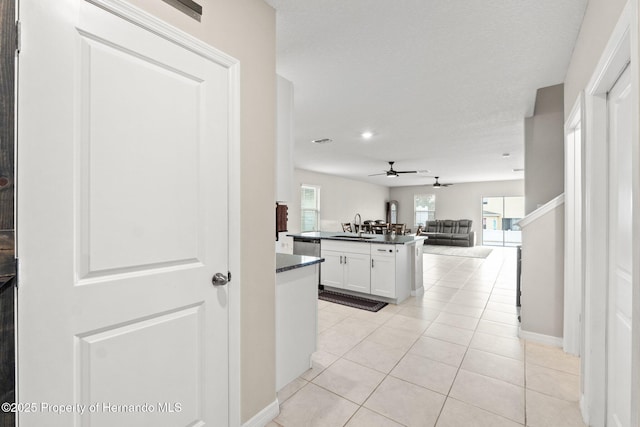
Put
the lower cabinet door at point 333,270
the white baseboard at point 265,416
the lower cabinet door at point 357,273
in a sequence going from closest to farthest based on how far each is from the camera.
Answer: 1. the white baseboard at point 265,416
2. the lower cabinet door at point 357,273
3. the lower cabinet door at point 333,270

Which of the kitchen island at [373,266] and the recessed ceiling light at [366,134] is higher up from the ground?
the recessed ceiling light at [366,134]

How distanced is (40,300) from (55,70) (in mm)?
779

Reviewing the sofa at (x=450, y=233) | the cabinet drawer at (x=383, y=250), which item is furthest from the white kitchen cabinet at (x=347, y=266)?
the sofa at (x=450, y=233)

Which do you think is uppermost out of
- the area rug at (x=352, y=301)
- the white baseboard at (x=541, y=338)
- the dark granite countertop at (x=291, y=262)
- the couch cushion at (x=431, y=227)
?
the dark granite countertop at (x=291, y=262)

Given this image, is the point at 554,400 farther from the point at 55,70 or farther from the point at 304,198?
the point at 304,198

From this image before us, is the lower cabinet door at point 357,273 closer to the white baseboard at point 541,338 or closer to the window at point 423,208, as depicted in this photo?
the white baseboard at point 541,338

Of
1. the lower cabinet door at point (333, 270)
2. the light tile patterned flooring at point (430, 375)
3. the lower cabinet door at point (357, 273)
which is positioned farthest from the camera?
the lower cabinet door at point (333, 270)

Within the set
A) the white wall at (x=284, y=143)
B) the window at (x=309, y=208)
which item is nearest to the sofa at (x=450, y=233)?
the window at (x=309, y=208)

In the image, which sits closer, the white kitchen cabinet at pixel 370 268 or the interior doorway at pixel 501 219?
the white kitchen cabinet at pixel 370 268

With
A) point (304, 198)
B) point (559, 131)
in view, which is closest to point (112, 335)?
point (559, 131)

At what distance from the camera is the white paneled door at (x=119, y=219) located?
945 millimetres

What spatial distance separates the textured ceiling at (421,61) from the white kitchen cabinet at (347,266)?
5.89ft

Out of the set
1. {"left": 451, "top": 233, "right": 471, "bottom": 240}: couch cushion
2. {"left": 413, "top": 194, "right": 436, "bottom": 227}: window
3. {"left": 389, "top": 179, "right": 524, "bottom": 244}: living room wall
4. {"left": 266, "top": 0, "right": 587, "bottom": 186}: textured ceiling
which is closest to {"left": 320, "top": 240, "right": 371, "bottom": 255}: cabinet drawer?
{"left": 266, "top": 0, "right": 587, "bottom": 186}: textured ceiling

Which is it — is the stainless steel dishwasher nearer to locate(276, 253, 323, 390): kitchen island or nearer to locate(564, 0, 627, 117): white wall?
locate(276, 253, 323, 390): kitchen island
